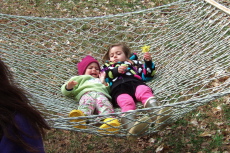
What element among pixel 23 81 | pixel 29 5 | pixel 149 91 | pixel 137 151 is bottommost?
pixel 137 151

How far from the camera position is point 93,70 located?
3074mm

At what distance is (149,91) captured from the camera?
2.63 metres

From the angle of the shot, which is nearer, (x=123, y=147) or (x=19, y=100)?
(x=19, y=100)

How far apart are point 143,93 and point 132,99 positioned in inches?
3.8

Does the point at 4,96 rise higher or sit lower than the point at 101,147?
higher

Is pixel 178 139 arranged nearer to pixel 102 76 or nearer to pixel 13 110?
pixel 102 76

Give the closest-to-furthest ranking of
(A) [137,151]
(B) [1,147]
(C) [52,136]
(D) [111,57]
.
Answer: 1. (B) [1,147]
2. (A) [137,151]
3. (C) [52,136]
4. (D) [111,57]

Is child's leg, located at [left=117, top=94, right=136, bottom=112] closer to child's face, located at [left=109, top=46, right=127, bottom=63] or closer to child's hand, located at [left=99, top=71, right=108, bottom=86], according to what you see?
child's hand, located at [left=99, top=71, right=108, bottom=86]

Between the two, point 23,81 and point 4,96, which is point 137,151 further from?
point 4,96

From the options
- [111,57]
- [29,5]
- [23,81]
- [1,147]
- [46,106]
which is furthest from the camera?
[29,5]

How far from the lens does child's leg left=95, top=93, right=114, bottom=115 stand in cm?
253

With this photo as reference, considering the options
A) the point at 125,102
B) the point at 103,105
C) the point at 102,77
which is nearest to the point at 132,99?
the point at 125,102

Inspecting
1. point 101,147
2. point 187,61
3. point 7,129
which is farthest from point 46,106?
point 187,61

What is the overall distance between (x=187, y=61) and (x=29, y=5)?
381 cm
